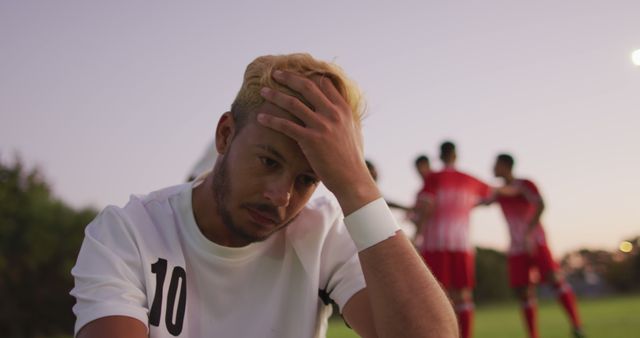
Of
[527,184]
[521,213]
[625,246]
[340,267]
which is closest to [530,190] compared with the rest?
[527,184]

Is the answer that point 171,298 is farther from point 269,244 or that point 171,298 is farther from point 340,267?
point 340,267

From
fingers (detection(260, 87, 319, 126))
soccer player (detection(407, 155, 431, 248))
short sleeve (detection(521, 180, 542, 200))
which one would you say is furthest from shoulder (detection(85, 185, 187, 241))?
short sleeve (detection(521, 180, 542, 200))

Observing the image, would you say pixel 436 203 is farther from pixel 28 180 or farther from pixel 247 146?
pixel 28 180

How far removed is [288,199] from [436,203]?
8.31 meters

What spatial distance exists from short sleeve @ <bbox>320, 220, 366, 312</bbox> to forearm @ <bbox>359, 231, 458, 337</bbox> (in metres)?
0.19

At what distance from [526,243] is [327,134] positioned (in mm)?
8608

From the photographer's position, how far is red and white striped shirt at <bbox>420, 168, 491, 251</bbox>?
389 inches

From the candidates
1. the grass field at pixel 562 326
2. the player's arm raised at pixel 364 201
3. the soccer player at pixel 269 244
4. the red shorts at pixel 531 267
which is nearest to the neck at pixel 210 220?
the soccer player at pixel 269 244

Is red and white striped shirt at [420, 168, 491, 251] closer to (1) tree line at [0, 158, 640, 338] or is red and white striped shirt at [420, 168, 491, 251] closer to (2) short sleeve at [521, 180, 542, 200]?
(2) short sleeve at [521, 180, 542, 200]

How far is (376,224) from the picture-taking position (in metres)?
1.92

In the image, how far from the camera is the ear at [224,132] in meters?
2.16

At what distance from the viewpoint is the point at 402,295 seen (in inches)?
73.4

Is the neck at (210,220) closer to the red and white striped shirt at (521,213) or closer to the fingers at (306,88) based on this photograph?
the fingers at (306,88)

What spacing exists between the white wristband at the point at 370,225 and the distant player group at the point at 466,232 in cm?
802
